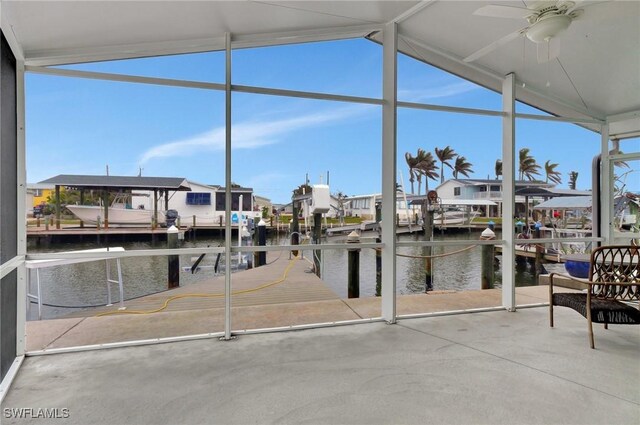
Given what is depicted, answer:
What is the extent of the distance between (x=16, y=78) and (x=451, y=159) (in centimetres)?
1200

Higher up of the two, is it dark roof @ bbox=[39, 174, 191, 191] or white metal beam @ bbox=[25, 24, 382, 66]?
white metal beam @ bbox=[25, 24, 382, 66]

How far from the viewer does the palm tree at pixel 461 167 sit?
1139cm

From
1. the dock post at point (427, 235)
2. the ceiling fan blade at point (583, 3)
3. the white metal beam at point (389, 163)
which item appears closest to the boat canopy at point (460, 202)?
the dock post at point (427, 235)

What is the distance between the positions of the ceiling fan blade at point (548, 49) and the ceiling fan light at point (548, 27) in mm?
146

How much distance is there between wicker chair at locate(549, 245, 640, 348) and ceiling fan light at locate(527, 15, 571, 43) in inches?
72.6

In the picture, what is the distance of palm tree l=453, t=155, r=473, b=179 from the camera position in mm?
11387

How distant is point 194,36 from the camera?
2893 mm

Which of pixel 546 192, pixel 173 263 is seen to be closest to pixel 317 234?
pixel 173 263

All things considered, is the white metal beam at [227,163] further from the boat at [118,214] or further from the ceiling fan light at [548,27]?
the boat at [118,214]

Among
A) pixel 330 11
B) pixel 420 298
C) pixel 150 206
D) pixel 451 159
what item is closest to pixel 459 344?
pixel 420 298

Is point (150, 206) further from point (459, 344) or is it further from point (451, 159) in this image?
point (451, 159)

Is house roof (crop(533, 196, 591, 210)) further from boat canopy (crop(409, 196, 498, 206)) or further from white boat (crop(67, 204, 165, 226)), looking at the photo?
white boat (crop(67, 204, 165, 226))

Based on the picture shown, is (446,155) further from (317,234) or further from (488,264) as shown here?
(317,234)

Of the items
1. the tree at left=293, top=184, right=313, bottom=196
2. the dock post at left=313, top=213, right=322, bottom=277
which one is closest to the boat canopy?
the dock post at left=313, top=213, right=322, bottom=277
